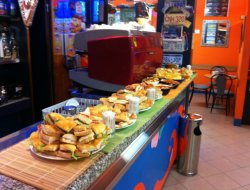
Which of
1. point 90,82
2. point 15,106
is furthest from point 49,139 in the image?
point 15,106

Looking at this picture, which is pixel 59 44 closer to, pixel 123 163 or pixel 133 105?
pixel 133 105

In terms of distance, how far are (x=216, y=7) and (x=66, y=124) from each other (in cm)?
755

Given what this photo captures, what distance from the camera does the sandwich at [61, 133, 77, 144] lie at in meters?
1.07

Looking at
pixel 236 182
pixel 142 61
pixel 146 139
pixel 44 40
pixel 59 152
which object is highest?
pixel 44 40

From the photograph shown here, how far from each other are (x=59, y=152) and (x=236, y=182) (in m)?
2.74

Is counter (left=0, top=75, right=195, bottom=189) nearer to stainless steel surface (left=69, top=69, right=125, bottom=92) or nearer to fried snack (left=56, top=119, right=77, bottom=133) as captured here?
fried snack (left=56, top=119, right=77, bottom=133)

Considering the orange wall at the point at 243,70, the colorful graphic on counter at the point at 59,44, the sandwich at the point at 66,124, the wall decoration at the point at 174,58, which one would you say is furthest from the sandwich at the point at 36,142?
the orange wall at the point at 243,70

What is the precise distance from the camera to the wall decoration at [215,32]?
7.56m

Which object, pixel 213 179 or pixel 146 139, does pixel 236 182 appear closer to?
pixel 213 179

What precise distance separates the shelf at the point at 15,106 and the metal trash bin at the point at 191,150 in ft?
6.51

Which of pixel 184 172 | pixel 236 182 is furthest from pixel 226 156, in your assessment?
pixel 184 172

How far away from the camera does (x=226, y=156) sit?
378 centimetres

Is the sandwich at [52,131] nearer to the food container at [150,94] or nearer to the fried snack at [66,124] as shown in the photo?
the fried snack at [66,124]

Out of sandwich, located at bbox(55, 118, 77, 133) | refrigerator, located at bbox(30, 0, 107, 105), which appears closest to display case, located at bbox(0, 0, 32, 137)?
refrigerator, located at bbox(30, 0, 107, 105)
